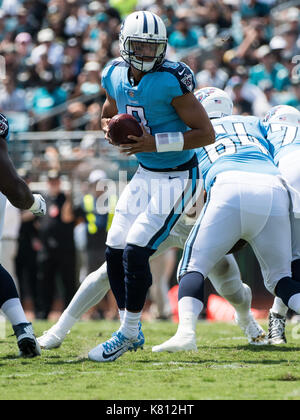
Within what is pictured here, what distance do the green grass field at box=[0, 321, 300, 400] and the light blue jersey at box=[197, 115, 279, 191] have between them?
3.72 feet

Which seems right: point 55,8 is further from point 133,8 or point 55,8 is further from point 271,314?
point 271,314

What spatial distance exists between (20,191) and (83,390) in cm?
144

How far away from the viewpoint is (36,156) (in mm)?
10898

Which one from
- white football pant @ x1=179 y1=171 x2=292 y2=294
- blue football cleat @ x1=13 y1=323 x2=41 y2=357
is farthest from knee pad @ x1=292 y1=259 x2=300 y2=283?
blue football cleat @ x1=13 y1=323 x2=41 y2=357

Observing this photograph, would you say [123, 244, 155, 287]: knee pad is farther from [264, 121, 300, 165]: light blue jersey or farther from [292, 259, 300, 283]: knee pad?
[264, 121, 300, 165]: light blue jersey

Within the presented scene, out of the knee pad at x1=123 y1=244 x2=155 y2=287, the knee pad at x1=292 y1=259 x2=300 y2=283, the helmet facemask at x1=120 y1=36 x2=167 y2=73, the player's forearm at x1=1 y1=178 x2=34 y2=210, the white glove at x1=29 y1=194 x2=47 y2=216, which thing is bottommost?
the knee pad at x1=292 y1=259 x2=300 y2=283

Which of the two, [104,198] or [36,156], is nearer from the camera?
[104,198]

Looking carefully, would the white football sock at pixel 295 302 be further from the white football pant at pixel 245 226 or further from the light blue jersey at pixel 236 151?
the light blue jersey at pixel 236 151

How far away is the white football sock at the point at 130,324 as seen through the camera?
4.70 m

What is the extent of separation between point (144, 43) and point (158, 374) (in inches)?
75.0

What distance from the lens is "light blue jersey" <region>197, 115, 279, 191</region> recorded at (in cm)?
496

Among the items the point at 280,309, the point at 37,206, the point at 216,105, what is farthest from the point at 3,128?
the point at 280,309

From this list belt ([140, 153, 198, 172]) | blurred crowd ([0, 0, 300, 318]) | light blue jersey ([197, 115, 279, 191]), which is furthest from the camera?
blurred crowd ([0, 0, 300, 318])

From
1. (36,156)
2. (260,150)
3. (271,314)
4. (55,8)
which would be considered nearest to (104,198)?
(36,156)
